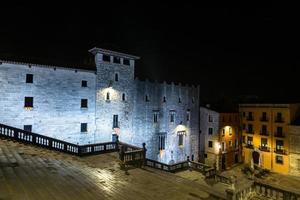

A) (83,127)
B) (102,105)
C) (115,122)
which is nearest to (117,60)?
(102,105)

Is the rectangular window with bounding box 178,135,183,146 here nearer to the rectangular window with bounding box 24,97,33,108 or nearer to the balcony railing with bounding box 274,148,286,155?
the balcony railing with bounding box 274,148,286,155

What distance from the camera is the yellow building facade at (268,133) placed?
119 ft

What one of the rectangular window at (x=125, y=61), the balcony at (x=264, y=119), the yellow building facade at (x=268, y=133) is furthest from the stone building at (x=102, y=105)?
the balcony at (x=264, y=119)

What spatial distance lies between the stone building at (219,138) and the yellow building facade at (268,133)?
6.55 ft

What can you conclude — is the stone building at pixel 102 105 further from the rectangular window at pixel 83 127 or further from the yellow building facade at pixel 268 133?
the yellow building facade at pixel 268 133

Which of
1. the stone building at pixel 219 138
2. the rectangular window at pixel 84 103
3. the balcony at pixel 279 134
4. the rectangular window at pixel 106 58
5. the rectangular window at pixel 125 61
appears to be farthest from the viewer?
the stone building at pixel 219 138

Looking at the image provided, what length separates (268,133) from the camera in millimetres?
38812

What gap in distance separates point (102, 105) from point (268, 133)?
3064cm

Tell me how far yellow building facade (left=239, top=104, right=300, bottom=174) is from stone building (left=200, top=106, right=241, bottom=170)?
1996 millimetres

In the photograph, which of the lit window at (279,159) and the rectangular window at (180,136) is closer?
the lit window at (279,159)

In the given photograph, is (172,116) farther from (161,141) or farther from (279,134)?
(279,134)

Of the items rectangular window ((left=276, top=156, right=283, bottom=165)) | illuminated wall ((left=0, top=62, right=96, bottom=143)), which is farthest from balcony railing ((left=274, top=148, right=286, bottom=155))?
illuminated wall ((left=0, top=62, right=96, bottom=143))

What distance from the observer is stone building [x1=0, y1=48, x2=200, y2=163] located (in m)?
22.9

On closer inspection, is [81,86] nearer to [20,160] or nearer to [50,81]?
[50,81]
